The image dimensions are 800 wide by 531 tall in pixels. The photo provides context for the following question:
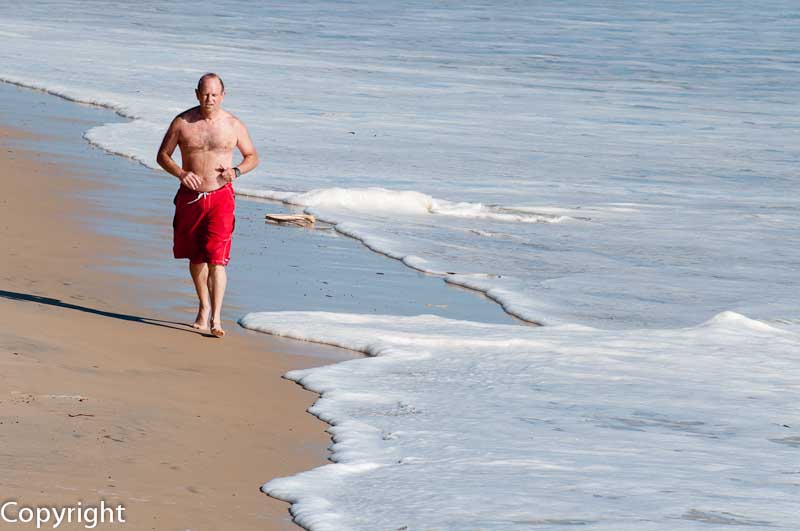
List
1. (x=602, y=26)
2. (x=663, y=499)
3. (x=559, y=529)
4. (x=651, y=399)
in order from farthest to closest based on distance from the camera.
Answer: (x=602, y=26) → (x=651, y=399) → (x=663, y=499) → (x=559, y=529)

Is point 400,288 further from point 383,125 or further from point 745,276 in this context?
point 383,125

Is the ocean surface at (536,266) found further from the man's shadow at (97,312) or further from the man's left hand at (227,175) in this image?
the man's left hand at (227,175)

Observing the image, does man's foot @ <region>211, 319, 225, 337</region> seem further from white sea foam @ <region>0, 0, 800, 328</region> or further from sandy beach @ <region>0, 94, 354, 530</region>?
white sea foam @ <region>0, 0, 800, 328</region>

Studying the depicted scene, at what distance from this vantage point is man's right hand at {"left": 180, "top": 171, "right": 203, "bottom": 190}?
23.9 ft

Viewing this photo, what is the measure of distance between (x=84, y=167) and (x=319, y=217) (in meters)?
2.57

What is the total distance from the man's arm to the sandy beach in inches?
31.1

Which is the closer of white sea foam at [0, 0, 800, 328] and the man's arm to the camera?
the man's arm

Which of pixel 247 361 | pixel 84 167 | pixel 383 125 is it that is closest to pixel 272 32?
pixel 383 125

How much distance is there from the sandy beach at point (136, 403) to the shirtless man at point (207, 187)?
35 cm

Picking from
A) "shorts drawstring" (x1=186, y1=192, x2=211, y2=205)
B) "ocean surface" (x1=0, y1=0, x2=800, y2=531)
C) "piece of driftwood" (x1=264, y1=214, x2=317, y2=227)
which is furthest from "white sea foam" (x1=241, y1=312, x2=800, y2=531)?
"piece of driftwood" (x1=264, y1=214, x2=317, y2=227)

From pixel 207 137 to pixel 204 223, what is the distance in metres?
0.45

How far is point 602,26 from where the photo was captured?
158 ft

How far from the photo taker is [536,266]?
1064 centimetres

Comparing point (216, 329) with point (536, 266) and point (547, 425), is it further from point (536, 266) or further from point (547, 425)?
point (536, 266)
